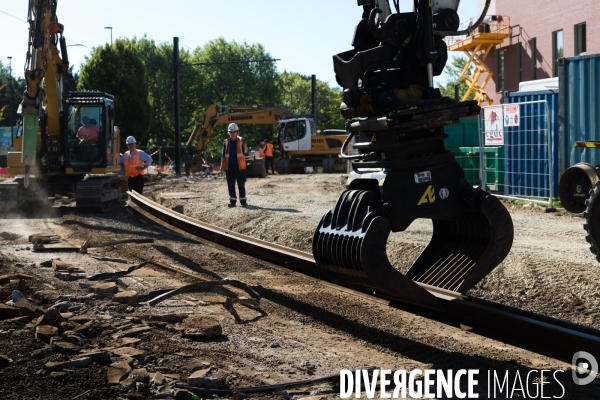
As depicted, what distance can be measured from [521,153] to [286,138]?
24.2 m

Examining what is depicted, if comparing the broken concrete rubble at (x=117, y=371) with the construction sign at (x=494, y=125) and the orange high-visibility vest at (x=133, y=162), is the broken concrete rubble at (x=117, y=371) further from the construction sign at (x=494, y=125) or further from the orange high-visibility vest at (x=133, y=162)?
the construction sign at (x=494, y=125)

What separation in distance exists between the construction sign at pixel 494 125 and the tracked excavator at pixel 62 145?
9.31 metres

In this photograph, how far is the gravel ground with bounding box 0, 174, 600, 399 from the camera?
5.13 meters

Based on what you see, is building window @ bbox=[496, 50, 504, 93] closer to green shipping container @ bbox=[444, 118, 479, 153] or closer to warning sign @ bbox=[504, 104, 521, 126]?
green shipping container @ bbox=[444, 118, 479, 153]

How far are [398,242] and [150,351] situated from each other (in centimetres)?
638

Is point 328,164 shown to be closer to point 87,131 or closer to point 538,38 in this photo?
point 538,38

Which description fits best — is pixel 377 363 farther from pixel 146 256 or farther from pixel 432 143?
pixel 146 256

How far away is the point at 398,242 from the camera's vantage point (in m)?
11.5

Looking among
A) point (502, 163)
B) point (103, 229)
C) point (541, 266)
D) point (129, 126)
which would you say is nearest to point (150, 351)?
point (541, 266)

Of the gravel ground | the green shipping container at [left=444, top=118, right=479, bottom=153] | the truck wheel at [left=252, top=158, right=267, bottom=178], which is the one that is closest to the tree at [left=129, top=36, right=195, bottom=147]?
the truck wheel at [left=252, top=158, right=267, bottom=178]

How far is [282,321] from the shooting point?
696cm

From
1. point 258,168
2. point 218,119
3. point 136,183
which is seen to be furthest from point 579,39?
point 218,119

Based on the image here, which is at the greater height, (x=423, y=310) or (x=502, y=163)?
(x=502, y=163)

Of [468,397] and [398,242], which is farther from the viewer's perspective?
[398,242]
